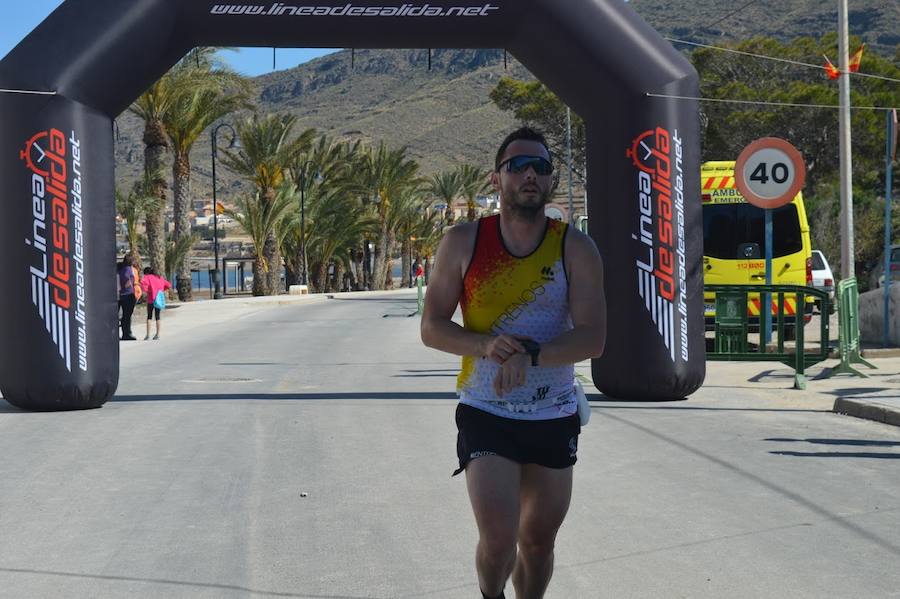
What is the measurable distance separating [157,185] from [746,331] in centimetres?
3113

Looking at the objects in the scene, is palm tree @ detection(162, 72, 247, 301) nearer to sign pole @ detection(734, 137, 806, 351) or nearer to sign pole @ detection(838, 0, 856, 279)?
sign pole @ detection(838, 0, 856, 279)

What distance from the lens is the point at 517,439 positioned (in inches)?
157

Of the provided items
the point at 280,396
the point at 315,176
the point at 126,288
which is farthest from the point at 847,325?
the point at 315,176

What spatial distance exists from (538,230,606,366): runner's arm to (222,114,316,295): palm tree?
1903 inches

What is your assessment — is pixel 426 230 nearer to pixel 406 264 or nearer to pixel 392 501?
pixel 406 264

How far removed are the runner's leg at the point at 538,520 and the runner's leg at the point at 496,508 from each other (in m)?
0.11

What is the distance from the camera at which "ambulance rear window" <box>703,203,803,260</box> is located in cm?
1917

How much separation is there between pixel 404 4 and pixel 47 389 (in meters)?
5.01

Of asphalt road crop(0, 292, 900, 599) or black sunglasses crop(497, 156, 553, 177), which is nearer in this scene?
black sunglasses crop(497, 156, 553, 177)

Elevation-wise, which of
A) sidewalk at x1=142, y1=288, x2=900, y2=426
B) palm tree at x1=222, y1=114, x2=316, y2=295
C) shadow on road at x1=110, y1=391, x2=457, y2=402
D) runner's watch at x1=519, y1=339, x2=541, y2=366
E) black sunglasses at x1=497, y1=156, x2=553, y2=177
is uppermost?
palm tree at x1=222, y1=114, x2=316, y2=295

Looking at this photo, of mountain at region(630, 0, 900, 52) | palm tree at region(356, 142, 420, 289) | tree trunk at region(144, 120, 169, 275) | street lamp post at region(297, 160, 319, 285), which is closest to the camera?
tree trunk at region(144, 120, 169, 275)

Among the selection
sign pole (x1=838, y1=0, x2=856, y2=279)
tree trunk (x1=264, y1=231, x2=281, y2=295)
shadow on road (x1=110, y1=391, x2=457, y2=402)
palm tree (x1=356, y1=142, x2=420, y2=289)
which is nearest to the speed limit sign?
shadow on road (x1=110, y1=391, x2=457, y2=402)

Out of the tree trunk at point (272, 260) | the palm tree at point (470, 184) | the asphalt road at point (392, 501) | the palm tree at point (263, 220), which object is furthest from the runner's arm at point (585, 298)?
the palm tree at point (470, 184)

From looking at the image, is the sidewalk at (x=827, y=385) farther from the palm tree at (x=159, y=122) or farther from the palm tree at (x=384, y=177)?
the palm tree at (x=384, y=177)
